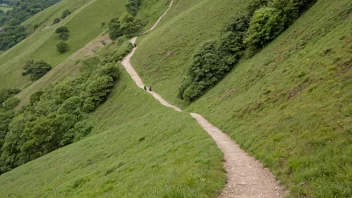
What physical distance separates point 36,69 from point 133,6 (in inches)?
1683

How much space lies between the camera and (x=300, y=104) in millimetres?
16328

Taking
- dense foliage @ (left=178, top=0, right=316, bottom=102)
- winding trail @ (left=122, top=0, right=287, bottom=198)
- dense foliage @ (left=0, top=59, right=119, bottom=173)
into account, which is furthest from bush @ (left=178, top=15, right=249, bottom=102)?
dense foliage @ (left=0, top=59, right=119, bottom=173)

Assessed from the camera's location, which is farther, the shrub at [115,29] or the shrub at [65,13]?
the shrub at [65,13]

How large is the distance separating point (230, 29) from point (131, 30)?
4855cm

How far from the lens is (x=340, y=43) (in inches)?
796

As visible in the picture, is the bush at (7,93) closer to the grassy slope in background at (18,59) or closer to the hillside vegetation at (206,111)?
the grassy slope in background at (18,59)

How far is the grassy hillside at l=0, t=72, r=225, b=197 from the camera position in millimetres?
10727

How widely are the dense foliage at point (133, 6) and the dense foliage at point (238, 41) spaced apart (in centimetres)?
6376

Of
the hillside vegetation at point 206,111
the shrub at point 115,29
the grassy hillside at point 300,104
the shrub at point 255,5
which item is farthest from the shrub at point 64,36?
the shrub at point 255,5

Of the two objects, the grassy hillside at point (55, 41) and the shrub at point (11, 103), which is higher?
the grassy hillside at point (55, 41)

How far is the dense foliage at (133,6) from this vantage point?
317 ft

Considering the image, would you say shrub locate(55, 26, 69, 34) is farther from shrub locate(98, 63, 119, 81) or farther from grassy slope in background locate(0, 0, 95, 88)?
shrub locate(98, 63, 119, 81)

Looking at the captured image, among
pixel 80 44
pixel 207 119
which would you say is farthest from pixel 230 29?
pixel 80 44

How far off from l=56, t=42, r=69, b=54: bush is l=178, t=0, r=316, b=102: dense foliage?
77717 mm
